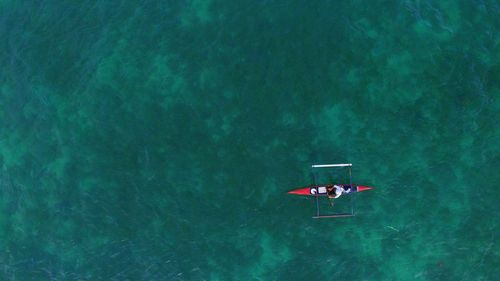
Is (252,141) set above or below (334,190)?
above

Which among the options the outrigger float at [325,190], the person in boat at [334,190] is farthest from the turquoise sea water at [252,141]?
the person in boat at [334,190]

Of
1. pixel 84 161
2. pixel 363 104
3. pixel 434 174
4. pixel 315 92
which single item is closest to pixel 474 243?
pixel 434 174

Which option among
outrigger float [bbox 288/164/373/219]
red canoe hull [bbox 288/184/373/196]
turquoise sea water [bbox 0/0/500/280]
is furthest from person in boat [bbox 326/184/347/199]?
turquoise sea water [bbox 0/0/500/280]

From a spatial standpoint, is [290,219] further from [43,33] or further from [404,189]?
[43,33]

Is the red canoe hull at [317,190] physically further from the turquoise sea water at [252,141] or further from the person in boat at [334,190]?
the turquoise sea water at [252,141]

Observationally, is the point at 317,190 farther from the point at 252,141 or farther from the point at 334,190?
the point at 252,141

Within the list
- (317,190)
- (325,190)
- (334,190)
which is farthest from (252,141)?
(334,190)
